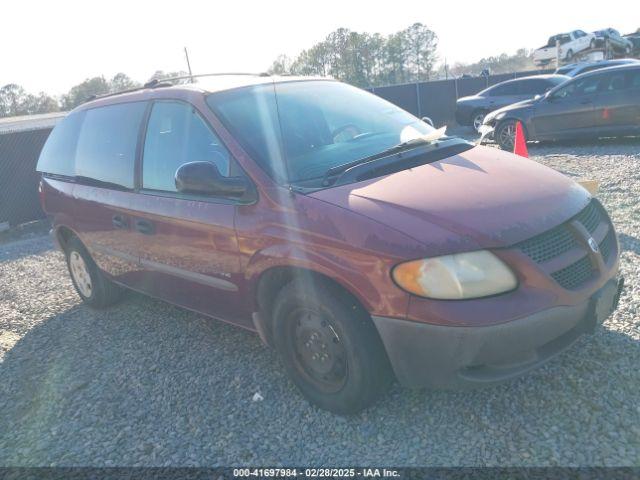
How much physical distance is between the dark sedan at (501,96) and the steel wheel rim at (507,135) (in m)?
3.58

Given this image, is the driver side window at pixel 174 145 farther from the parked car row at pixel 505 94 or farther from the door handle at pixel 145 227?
the parked car row at pixel 505 94

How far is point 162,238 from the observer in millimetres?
3568

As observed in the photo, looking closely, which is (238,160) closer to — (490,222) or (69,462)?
(490,222)

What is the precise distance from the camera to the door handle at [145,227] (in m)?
3.63

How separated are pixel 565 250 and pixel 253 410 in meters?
1.91

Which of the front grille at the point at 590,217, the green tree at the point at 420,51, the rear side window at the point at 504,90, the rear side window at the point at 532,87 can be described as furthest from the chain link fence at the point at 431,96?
the green tree at the point at 420,51

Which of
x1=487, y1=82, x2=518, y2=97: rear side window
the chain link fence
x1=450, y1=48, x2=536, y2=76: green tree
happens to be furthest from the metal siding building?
x1=450, y1=48, x2=536, y2=76: green tree

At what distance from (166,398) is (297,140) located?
6.00ft

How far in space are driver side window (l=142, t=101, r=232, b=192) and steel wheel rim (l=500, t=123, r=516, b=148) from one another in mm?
8965

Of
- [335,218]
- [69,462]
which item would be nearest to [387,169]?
[335,218]

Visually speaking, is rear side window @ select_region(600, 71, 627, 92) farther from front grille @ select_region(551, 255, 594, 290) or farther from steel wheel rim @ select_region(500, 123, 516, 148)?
front grille @ select_region(551, 255, 594, 290)

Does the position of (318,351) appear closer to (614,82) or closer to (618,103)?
(618,103)

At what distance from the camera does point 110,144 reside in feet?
13.6

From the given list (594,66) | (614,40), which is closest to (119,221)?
(594,66)
